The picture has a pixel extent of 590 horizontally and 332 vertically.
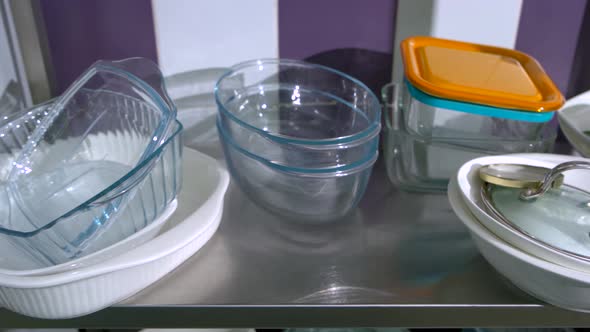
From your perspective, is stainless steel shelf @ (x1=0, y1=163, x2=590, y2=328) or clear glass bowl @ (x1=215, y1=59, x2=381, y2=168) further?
clear glass bowl @ (x1=215, y1=59, x2=381, y2=168)

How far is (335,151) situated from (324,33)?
267mm

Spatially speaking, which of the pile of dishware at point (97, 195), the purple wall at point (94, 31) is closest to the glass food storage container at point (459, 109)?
the pile of dishware at point (97, 195)

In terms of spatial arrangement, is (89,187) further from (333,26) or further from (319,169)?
(333,26)

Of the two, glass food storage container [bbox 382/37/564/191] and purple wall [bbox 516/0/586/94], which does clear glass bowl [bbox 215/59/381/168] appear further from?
purple wall [bbox 516/0/586/94]

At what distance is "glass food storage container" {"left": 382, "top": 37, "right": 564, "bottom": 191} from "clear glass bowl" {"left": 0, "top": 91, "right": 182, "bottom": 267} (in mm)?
297

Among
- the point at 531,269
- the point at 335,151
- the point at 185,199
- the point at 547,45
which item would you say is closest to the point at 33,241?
the point at 185,199

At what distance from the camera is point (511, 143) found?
0.71m

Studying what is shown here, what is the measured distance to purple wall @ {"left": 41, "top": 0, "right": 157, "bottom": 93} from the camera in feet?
2.56

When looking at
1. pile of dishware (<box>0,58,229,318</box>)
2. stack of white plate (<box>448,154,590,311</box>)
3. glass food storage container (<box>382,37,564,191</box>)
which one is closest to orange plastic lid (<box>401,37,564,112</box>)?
glass food storage container (<box>382,37,564,191</box>)

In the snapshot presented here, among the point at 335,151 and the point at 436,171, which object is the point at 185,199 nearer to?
the point at 335,151

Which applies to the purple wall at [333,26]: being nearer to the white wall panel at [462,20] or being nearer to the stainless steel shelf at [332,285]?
the white wall panel at [462,20]

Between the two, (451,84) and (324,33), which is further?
(324,33)

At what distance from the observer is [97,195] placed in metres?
0.50

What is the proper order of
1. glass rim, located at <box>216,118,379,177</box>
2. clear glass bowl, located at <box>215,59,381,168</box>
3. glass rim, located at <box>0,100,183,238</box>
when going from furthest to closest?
1. clear glass bowl, located at <box>215,59,381,168</box>
2. glass rim, located at <box>216,118,379,177</box>
3. glass rim, located at <box>0,100,183,238</box>
